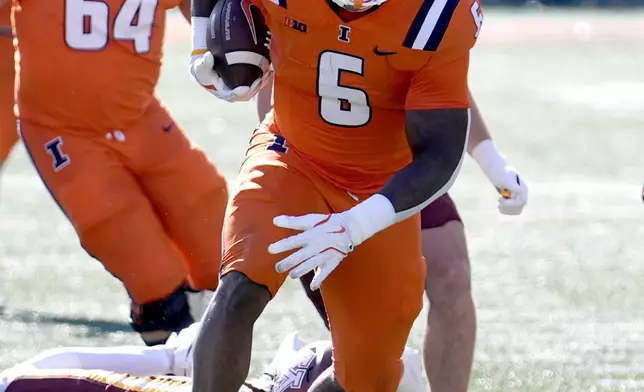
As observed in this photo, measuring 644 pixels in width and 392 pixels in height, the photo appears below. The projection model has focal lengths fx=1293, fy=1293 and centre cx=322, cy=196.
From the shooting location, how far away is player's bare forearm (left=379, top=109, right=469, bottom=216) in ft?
10.1

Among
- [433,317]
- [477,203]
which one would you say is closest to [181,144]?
[433,317]

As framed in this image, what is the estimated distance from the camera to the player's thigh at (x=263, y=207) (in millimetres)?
3057

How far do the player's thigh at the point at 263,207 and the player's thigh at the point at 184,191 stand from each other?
1087mm

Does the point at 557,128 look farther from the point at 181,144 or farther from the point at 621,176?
the point at 181,144

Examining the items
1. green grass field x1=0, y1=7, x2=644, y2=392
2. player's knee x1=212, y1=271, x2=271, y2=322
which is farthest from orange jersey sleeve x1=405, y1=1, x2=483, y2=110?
green grass field x1=0, y1=7, x2=644, y2=392

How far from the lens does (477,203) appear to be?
771cm

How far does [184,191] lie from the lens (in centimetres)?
445

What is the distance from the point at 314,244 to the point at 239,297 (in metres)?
0.25

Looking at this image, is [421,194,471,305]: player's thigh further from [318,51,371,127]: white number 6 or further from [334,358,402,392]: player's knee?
[318,51,371,127]: white number 6

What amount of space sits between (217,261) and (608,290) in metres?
2.02

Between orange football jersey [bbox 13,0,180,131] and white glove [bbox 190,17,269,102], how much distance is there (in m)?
1.01

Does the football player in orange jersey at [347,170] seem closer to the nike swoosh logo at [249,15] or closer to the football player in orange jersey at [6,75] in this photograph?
the nike swoosh logo at [249,15]

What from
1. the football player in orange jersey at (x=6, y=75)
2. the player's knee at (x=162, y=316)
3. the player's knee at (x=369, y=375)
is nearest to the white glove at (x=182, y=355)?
the player's knee at (x=162, y=316)

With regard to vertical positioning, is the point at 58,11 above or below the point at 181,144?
above
